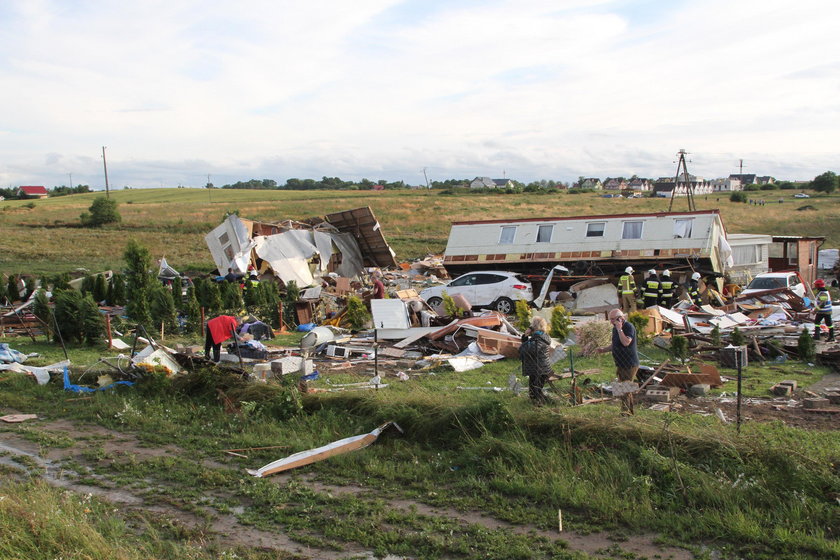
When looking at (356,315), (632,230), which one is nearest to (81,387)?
(356,315)

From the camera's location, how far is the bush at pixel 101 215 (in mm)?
50719

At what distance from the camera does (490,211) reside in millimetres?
59875

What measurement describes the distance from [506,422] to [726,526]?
2.52 meters

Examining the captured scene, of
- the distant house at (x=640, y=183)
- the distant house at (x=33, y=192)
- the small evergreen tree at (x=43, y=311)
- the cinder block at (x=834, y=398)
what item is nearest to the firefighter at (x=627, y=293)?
the cinder block at (x=834, y=398)

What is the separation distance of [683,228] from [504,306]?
6677 millimetres

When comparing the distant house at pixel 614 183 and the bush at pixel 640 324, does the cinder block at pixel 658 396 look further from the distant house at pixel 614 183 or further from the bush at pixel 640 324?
the distant house at pixel 614 183

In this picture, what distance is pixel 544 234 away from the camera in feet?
79.6

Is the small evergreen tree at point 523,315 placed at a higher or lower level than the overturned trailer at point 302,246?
lower

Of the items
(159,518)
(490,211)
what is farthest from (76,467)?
(490,211)

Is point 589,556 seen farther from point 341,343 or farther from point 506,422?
point 341,343

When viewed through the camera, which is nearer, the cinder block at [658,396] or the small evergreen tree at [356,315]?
the cinder block at [658,396]

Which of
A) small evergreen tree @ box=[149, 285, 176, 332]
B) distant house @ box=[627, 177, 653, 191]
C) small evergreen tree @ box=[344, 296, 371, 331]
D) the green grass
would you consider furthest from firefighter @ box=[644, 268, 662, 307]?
distant house @ box=[627, 177, 653, 191]

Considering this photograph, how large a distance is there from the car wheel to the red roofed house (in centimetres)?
9613

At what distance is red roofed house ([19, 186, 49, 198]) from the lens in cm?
10044
